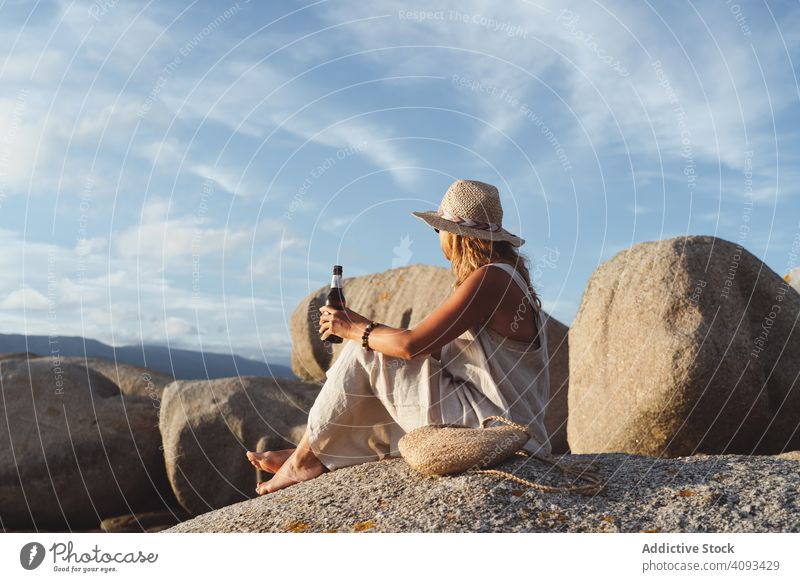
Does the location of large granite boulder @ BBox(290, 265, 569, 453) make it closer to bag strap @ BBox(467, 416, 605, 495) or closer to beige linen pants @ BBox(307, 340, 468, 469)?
bag strap @ BBox(467, 416, 605, 495)

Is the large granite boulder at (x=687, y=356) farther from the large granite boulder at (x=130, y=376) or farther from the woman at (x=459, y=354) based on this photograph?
the large granite boulder at (x=130, y=376)

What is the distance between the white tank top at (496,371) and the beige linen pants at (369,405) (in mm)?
169

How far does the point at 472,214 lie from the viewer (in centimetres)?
564

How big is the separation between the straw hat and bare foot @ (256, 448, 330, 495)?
200cm

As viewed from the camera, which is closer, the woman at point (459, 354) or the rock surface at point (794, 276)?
the woman at point (459, 354)

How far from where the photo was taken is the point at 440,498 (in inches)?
191

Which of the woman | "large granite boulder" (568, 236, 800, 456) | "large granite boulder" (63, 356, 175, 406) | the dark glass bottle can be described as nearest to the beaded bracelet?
the woman

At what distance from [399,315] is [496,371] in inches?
295

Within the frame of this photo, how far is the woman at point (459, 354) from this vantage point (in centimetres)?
527

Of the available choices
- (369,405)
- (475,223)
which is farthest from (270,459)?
(475,223)

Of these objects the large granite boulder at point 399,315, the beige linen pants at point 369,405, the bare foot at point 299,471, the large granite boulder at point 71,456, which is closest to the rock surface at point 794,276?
the large granite boulder at point 399,315

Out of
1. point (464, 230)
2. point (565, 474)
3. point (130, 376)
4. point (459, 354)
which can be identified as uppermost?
point (464, 230)

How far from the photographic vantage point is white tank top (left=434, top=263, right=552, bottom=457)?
17.8ft

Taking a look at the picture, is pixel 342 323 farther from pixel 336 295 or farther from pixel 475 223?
pixel 475 223
